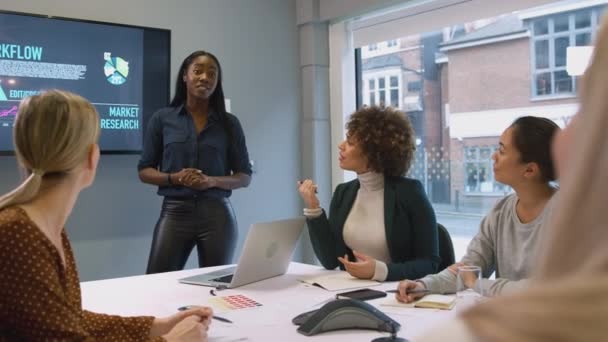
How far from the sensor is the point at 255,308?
1633 millimetres

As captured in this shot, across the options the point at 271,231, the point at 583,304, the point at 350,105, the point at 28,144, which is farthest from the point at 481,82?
the point at 583,304

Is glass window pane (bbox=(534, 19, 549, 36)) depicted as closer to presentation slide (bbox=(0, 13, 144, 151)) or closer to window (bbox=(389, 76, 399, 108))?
window (bbox=(389, 76, 399, 108))

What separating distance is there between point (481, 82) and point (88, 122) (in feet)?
8.33

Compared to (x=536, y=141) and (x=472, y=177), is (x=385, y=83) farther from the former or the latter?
(x=536, y=141)

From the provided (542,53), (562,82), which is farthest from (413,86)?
(562,82)

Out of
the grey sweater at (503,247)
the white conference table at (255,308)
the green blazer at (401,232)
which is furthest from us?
the green blazer at (401,232)

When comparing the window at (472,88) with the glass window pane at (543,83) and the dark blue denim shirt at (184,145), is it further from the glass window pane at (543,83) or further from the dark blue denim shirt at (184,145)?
the dark blue denim shirt at (184,145)

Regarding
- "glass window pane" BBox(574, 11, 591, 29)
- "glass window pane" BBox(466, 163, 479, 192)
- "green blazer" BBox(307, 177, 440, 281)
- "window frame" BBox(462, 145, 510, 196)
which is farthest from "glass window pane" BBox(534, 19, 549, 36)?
"green blazer" BBox(307, 177, 440, 281)

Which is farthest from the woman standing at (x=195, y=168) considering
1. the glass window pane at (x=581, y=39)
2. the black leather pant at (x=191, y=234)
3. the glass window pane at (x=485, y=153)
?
the glass window pane at (x=581, y=39)

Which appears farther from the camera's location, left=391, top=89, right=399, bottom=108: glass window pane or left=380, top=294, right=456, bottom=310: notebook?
left=391, top=89, right=399, bottom=108: glass window pane

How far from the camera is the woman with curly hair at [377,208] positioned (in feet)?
7.11

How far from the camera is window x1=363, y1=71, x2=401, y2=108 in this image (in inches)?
149

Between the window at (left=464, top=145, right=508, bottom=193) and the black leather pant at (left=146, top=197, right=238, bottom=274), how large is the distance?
1386mm

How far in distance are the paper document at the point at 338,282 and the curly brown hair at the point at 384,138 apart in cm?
49
